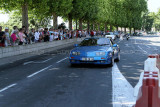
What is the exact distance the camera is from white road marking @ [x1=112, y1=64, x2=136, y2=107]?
561 centimetres

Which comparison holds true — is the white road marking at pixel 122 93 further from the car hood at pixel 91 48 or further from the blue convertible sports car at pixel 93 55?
the car hood at pixel 91 48

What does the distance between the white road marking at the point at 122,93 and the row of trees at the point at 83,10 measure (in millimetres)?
15002

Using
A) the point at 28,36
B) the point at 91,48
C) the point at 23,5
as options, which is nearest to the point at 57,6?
the point at 23,5

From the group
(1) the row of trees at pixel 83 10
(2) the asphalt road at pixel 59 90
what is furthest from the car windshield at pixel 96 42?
(1) the row of trees at pixel 83 10

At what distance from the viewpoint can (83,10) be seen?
141 ft

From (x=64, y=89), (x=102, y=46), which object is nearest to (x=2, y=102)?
(x=64, y=89)

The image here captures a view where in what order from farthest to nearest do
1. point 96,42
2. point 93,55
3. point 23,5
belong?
point 23,5 < point 96,42 < point 93,55

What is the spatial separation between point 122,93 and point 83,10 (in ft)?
122

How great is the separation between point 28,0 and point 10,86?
1511 cm

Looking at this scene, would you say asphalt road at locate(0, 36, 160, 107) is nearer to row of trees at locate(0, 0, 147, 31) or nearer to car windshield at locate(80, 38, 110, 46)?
car windshield at locate(80, 38, 110, 46)

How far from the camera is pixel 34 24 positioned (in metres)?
82.1

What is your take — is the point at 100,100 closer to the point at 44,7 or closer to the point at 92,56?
the point at 92,56

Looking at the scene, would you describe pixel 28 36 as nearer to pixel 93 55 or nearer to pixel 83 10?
pixel 93 55

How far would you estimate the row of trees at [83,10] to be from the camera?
2397 cm
